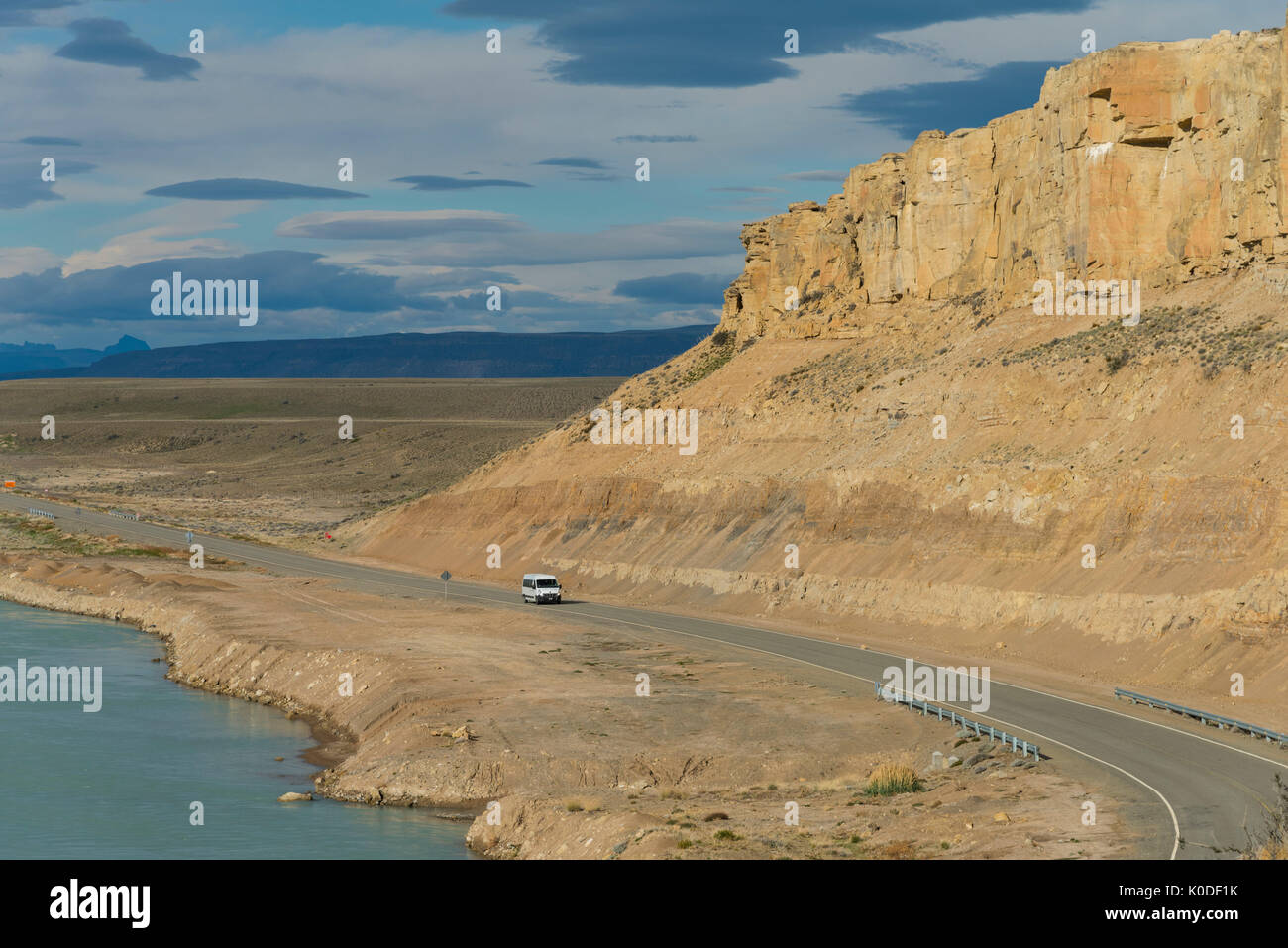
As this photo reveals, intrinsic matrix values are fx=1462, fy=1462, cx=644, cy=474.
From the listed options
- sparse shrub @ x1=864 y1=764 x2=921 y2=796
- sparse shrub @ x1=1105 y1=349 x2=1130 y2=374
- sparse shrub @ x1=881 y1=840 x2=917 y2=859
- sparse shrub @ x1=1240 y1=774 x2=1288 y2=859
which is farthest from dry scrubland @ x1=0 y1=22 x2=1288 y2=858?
sparse shrub @ x1=1240 y1=774 x2=1288 y2=859

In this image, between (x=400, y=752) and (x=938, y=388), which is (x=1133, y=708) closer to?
(x=400, y=752)

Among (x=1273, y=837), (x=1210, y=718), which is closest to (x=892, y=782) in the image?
(x=1210, y=718)

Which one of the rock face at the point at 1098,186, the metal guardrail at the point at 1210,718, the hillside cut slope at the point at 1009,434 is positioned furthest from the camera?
the rock face at the point at 1098,186

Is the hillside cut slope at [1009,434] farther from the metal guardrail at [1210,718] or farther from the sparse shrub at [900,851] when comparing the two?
the sparse shrub at [900,851]

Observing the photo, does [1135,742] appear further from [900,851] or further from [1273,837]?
[1273,837]

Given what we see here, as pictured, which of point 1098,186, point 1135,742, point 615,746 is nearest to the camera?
point 1135,742

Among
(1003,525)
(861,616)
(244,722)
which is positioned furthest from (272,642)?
(1003,525)

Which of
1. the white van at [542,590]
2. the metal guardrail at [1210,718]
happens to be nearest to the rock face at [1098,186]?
the metal guardrail at [1210,718]
